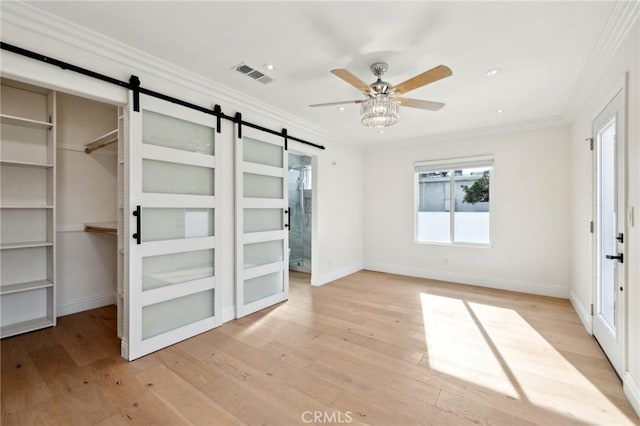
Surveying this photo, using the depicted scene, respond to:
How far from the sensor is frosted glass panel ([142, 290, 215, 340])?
8.57 ft

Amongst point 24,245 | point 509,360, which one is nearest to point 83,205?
point 24,245

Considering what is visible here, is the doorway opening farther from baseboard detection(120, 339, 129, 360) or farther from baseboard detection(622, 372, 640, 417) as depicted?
baseboard detection(622, 372, 640, 417)

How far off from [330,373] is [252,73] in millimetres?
2812

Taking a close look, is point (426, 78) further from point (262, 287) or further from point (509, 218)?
point (509, 218)

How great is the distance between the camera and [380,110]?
2.55 metres

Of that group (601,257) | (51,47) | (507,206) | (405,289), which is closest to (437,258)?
(405,289)

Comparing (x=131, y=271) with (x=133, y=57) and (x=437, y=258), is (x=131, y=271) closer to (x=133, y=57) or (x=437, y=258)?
(x=133, y=57)

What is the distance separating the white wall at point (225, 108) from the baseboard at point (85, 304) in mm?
1863

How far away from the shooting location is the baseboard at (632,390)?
179cm

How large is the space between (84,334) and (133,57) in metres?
2.76

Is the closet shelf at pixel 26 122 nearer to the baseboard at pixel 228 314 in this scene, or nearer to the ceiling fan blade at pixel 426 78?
the baseboard at pixel 228 314

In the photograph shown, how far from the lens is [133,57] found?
2.44 metres

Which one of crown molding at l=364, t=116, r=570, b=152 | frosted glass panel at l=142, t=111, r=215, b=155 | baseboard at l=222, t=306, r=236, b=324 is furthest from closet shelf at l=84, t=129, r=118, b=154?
crown molding at l=364, t=116, r=570, b=152

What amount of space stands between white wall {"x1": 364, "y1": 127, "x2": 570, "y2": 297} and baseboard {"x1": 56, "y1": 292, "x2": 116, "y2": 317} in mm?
4658
